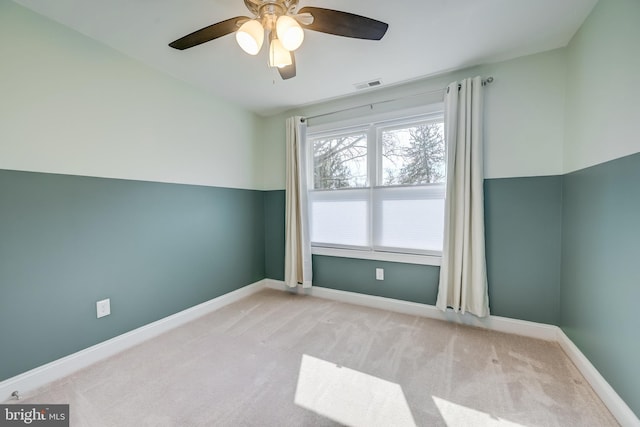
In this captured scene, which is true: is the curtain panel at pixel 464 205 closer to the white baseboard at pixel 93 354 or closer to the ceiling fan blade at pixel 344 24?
the ceiling fan blade at pixel 344 24

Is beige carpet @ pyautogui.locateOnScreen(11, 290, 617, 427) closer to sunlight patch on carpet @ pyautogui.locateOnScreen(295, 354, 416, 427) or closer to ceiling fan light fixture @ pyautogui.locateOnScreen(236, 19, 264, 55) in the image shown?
sunlight patch on carpet @ pyautogui.locateOnScreen(295, 354, 416, 427)

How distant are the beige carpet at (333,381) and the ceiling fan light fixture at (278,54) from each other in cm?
202

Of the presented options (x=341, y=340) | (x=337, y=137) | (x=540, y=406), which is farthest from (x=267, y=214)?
(x=540, y=406)

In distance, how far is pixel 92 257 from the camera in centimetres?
188

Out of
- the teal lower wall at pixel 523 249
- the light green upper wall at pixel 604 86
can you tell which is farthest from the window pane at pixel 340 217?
the light green upper wall at pixel 604 86

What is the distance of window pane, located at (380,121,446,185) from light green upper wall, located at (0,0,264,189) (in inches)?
76.0

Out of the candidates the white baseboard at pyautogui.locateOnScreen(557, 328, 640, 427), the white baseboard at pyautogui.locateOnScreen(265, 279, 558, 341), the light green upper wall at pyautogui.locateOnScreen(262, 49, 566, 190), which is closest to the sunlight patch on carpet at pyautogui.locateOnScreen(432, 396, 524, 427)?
the white baseboard at pyautogui.locateOnScreen(557, 328, 640, 427)

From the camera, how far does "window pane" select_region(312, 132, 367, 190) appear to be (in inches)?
115

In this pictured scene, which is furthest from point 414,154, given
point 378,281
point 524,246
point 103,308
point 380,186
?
point 103,308

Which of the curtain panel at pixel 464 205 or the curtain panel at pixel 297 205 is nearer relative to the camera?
the curtain panel at pixel 464 205

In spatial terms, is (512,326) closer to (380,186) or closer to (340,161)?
(380,186)

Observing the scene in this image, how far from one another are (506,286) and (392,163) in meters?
1.56

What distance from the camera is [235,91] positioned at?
8.94ft

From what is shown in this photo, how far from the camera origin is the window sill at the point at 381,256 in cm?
253
